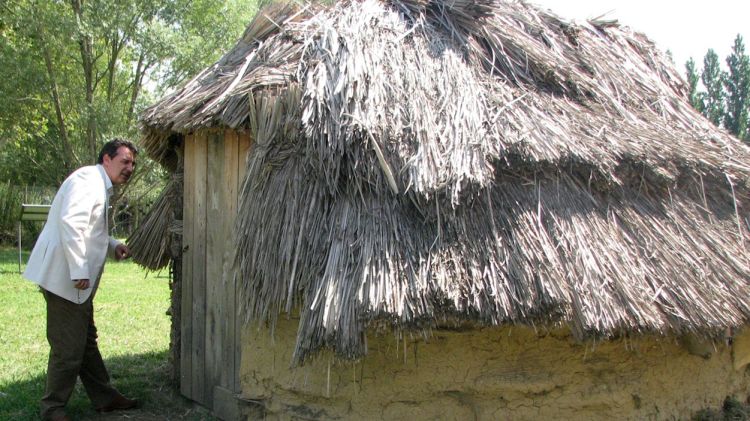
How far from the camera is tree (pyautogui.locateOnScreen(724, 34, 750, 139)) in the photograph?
19906mm

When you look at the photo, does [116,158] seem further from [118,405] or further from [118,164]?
[118,405]

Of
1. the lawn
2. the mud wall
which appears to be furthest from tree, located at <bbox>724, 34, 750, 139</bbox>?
the mud wall

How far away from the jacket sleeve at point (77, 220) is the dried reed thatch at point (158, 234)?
2.63ft

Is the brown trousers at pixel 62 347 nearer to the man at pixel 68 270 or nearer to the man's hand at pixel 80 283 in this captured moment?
the man at pixel 68 270

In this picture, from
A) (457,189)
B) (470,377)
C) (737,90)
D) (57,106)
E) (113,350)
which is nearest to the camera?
(457,189)

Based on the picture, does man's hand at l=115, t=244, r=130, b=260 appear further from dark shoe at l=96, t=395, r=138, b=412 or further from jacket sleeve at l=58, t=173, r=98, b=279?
dark shoe at l=96, t=395, r=138, b=412

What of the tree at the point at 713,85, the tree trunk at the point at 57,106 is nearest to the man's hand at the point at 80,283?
the tree trunk at the point at 57,106

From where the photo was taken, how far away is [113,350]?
7301 mm

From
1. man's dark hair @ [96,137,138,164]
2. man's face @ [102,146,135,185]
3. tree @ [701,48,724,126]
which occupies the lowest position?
man's face @ [102,146,135,185]

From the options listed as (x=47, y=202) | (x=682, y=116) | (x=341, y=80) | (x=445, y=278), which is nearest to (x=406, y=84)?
(x=341, y=80)

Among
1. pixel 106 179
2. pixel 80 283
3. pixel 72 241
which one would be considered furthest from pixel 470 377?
pixel 106 179

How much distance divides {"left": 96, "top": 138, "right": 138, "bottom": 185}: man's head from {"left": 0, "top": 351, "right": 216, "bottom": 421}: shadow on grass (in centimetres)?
180

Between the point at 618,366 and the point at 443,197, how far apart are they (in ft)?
5.42

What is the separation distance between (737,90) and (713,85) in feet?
2.72
